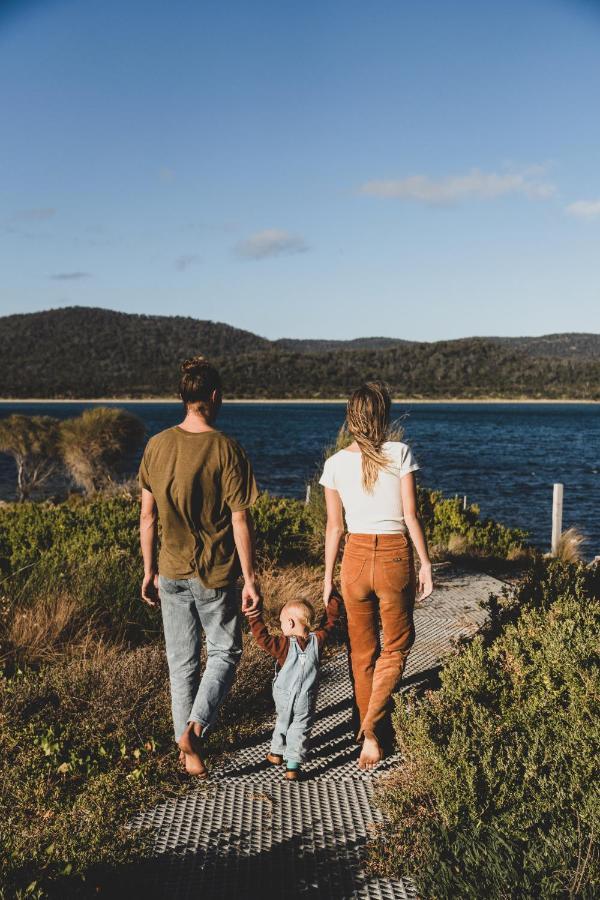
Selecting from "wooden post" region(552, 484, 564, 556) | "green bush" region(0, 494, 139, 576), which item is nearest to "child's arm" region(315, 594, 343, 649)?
"green bush" region(0, 494, 139, 576)

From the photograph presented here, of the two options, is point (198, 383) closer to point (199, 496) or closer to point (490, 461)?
point (199, 496)

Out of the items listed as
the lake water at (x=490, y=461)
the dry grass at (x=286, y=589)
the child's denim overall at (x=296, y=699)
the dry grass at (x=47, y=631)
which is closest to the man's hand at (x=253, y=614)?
→ the child's denim overall at (x=296, y=699)

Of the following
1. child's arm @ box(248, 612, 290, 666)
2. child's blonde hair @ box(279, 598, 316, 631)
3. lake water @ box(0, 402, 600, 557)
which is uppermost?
child's blonde hair @ box(279, 598, 316, 631)

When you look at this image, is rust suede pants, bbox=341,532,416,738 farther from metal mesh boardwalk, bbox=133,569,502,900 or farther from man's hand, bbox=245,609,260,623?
man's hand, bbox=245,609,260,623

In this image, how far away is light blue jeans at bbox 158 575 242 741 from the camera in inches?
144

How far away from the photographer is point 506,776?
2977mm

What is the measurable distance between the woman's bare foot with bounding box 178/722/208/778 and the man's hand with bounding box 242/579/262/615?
2.02 feet

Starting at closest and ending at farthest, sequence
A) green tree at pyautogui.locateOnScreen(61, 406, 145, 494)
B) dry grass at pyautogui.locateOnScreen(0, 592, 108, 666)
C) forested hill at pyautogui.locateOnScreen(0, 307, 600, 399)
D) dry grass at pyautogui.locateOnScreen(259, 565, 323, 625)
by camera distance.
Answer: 1. dry grass at pyautogui.locateOnScreen(0, 592, 108, 666)
2. dry grass at pyautogui.locateOnScreen(259, 565, 323, 625)
3. green tree at pyautogui.locateOnScreen(61, 406, 145, 494)
4. forested hill at pyautogui.locateOnScreen(0, 307, 600, 399)

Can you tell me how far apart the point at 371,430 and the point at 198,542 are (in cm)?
103

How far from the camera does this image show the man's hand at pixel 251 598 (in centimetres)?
361

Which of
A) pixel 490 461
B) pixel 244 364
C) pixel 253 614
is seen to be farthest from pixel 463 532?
pixel 244 364

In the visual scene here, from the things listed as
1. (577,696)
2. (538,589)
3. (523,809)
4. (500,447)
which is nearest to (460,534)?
(538,589)

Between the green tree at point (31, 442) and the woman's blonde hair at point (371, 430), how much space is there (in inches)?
692

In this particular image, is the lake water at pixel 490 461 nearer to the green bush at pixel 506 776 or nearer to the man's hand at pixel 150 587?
the green bush at pixel 506 776
